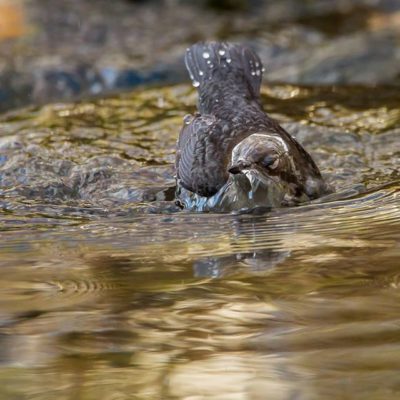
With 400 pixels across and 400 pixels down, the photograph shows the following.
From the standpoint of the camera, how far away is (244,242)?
4.59 meters

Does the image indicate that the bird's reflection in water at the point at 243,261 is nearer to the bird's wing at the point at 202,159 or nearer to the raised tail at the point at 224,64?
the bird's wing at the point at 202,159

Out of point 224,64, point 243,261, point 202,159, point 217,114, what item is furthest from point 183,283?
point 224,64

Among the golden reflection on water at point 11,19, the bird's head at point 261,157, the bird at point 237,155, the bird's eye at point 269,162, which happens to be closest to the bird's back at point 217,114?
the bird at point 237,155

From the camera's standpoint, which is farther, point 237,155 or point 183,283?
point 237,155

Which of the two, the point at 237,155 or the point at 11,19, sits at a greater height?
the point at 11,19

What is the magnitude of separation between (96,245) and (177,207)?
1027 mm

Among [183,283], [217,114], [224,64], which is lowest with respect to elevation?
[183,283]

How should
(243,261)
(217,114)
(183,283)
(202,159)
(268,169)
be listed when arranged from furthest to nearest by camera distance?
(217,114) < (202,159) < (268,169) < (243,261) < (183,283)

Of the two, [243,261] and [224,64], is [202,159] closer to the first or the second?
[224,64]

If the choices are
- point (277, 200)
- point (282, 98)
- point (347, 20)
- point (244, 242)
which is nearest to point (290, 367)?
point (244, 242)

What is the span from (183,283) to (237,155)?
1636mm

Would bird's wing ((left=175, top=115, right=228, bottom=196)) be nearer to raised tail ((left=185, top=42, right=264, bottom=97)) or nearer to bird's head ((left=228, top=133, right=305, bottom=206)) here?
Result: bird's head ((left=228, top=133, right=305, bottom=206))

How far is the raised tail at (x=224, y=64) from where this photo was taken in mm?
6793

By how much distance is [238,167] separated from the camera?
5.24 meters
